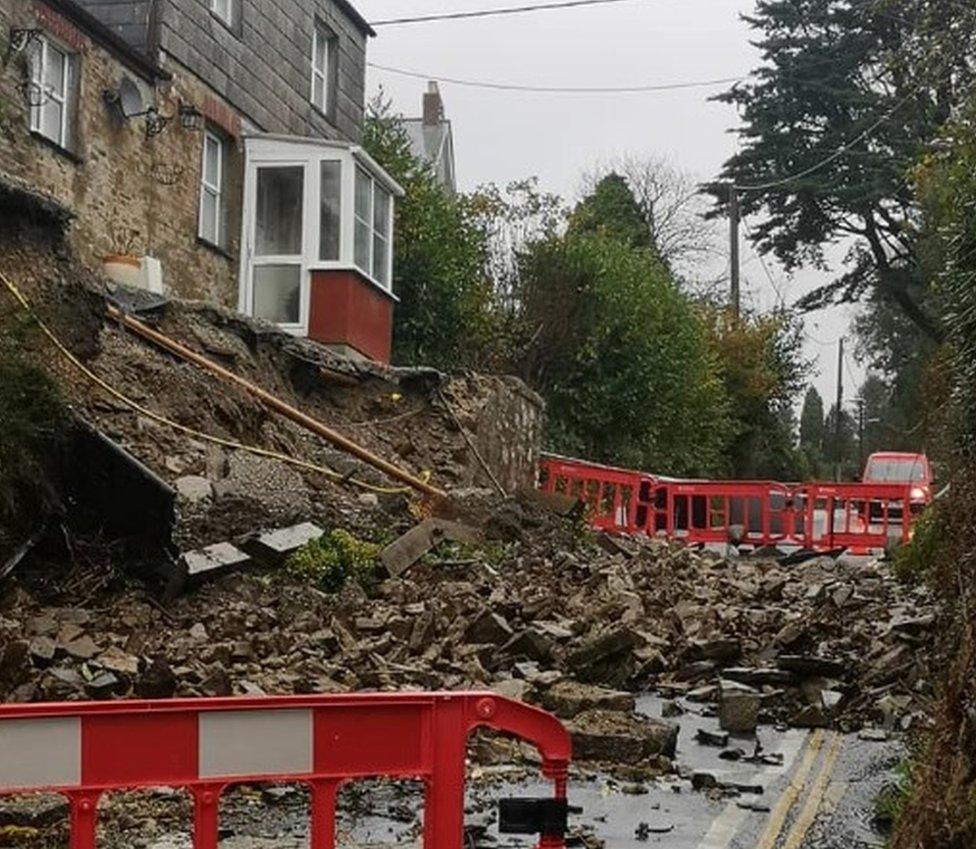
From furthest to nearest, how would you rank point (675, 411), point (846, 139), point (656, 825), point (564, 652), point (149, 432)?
point (846, 139), point (675, 411), point (149, 432), point (564, 652), point (656, 825)

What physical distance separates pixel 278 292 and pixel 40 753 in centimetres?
1909

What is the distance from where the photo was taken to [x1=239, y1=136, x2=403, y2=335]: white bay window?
22.5 metres

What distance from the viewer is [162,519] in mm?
12352

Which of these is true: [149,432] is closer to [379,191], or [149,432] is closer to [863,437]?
[379,191]

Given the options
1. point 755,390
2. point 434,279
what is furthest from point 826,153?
point 434,279

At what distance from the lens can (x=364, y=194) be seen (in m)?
23.6

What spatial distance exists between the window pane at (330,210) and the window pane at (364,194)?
40cm

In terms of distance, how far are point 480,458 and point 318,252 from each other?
4247mm

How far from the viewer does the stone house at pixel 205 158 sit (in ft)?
60.8

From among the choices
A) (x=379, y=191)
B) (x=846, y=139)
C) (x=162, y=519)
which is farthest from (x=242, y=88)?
(x=846, y=139)

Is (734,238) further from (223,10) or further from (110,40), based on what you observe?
(110,40)

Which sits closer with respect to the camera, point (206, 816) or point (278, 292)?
point (206, 816)

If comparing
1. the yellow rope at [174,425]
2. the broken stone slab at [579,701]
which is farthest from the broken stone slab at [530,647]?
the yellow rope at [174,425]

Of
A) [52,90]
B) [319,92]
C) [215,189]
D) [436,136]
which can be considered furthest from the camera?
[436,136]
